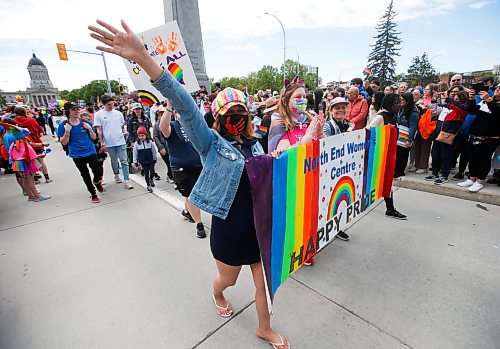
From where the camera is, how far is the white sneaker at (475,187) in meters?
4.39

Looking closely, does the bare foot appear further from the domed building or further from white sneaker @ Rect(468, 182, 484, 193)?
the domed building

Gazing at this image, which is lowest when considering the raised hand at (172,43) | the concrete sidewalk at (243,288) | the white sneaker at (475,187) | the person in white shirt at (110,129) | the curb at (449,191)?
the concrete sidewalk at (243,288)

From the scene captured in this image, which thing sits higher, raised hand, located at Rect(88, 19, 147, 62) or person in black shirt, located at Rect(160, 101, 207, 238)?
raised hand, located at Rect(88, 19, 147, 62)

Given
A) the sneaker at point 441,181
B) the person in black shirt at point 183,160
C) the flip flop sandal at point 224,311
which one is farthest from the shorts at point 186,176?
the sneaker at point 441,181

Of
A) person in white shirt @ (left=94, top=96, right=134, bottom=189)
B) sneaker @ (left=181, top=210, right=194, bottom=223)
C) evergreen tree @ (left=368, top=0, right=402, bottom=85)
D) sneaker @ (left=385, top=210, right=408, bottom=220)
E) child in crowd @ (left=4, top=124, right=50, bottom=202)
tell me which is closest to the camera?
sneaker @ (left=385, top=210, right=408, bottom=220)

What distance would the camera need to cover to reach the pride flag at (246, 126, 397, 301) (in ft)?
5.60

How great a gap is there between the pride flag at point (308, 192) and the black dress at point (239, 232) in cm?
10

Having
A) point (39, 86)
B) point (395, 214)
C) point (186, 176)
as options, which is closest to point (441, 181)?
point (395, 214)

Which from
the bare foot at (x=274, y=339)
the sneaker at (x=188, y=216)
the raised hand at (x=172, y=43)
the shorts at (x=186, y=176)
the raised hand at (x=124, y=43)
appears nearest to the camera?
the raised hand at (x=124, y=43)

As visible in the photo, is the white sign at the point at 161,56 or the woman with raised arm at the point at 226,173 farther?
the white sign at the point at 161,56

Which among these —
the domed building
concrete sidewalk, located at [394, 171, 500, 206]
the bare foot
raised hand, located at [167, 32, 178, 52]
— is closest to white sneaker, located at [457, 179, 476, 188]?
concrete sidewalk, located at [394, 171, 500, 206]

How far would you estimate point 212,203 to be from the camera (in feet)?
5.48

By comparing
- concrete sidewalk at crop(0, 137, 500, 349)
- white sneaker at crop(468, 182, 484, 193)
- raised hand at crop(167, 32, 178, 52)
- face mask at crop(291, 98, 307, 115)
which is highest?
raised hand at crop(167, 32, 178, 52)

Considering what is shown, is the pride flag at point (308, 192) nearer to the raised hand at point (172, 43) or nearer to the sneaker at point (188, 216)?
the raised hand at point (172, 43)
